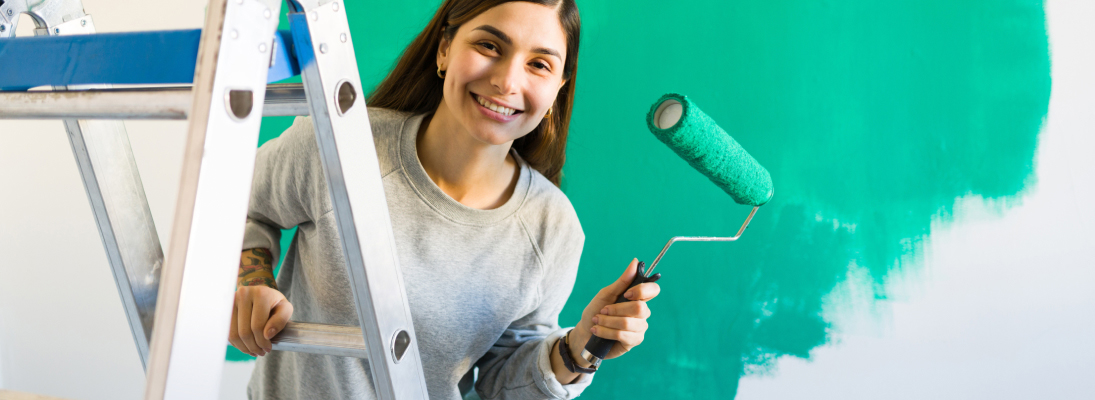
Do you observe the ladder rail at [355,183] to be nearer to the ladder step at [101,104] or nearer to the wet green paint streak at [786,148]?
the ladder step at [101,104]

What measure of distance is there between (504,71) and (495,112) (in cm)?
5

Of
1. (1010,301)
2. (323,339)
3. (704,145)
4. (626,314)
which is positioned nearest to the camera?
(323,339)

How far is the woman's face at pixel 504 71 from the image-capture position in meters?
0.82

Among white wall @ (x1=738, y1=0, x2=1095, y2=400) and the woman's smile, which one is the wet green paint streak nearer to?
white wall @ (x1=738, y1=0, x2=1095, y2=400)

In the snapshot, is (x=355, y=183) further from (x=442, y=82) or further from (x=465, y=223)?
(x=442, y=82)

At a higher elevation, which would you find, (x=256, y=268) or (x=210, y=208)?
(x=256, y=268)

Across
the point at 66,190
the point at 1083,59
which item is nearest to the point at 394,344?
the point at 1083,59

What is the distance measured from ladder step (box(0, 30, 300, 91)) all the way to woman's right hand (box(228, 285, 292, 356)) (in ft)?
0.84

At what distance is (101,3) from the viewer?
4.88 ft

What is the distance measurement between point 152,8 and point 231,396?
3.12 feet

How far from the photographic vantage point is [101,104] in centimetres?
41

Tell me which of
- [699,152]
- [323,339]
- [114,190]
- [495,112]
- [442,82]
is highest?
[442,82]

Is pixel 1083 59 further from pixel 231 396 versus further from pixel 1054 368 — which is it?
pixel 231 396

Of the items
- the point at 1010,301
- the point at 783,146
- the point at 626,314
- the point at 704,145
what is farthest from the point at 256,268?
the point at 1010,301
